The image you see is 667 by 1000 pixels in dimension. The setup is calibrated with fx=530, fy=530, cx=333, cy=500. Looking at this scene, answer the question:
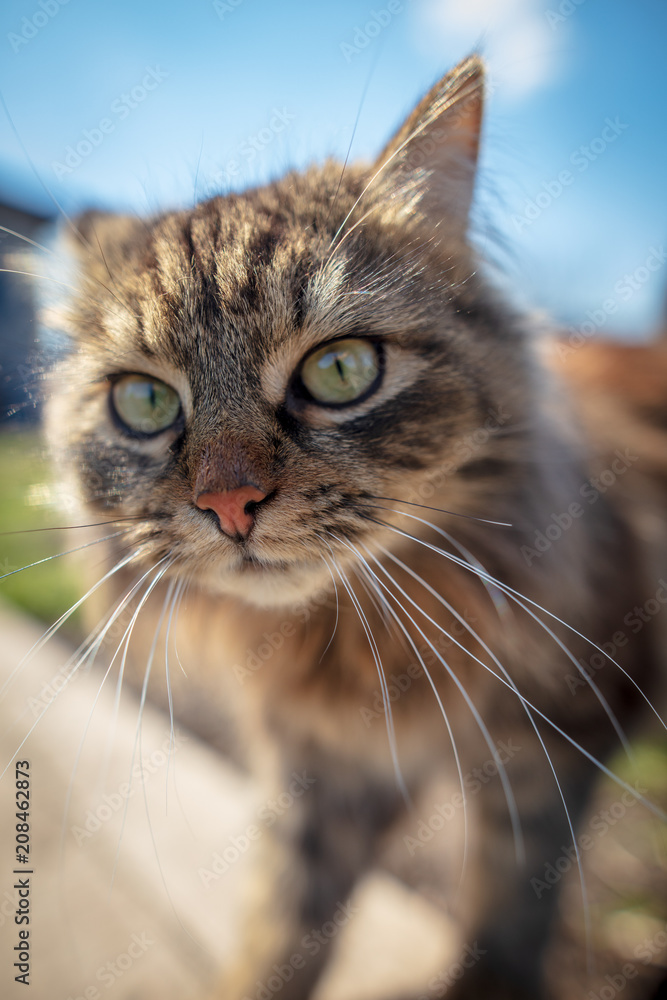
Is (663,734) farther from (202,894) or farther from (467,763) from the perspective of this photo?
(202,894)

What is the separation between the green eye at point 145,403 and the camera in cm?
80

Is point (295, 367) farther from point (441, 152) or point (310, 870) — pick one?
point (310, 870)

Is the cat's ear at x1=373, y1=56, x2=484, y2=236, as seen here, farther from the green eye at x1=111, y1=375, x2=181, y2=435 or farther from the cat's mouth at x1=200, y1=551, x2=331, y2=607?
the cat's mouth at x1=200, y1=551, x2=331, y2=607

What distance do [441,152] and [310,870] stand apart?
152cm

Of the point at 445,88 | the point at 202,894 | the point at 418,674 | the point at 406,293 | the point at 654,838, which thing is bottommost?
the point at 654,838

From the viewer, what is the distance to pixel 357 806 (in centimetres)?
128

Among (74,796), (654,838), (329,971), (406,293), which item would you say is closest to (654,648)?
(654,838)

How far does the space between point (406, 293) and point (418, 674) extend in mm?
639

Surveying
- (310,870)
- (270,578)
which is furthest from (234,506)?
(310,870)

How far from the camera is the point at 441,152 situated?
0.80 m

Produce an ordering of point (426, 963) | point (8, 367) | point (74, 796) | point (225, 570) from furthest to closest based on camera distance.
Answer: point (74, 796)
point (426, 963)
point (8, 367)
point (225, 570)

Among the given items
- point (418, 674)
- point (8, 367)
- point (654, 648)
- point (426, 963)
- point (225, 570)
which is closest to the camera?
point (225, 570)

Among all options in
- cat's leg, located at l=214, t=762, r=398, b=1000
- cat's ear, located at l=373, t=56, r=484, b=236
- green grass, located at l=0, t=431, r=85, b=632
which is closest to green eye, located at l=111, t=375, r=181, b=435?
green grass, located at l=0, t=431, r=85, b=632

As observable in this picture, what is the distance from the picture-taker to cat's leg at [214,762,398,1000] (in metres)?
1.20
